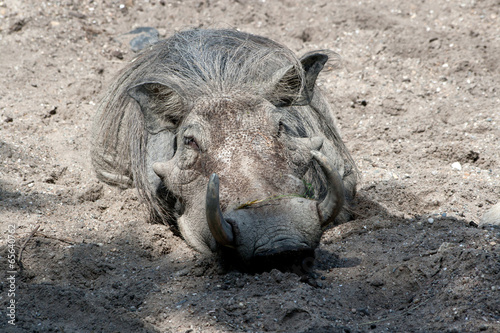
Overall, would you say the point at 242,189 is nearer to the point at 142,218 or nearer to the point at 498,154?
the point at 142,218

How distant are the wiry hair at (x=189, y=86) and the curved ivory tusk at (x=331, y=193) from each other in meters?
0.91

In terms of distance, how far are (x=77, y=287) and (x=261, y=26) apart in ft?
14.9

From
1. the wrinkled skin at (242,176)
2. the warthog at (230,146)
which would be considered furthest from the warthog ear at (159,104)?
the wrinkled skin at (242,176)

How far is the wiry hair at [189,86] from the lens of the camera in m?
3.74

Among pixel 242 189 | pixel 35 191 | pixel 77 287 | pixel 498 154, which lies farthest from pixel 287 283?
pixel 498 154

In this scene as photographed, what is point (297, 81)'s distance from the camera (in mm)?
3824

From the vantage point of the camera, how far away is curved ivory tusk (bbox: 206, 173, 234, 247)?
106 inches

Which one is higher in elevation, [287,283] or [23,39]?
[23,39]

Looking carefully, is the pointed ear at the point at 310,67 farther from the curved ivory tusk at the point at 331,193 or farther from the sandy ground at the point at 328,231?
the curved ivory tusk at the point at 331,193

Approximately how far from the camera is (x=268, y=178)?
122 inches

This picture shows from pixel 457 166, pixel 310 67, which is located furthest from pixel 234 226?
pixel 457 166

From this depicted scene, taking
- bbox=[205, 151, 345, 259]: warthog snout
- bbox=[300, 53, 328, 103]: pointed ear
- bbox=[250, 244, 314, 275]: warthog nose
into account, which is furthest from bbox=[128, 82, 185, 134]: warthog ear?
bbox=[250, 244, 314, 275]: warthog nose

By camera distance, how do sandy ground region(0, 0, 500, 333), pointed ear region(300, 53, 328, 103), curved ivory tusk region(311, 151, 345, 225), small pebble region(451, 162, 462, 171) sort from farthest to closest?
small pebble region(451, 162, 462, 171) → pointed ear region(300, 53, 328, 103) → curved ivory tusk region(311, 151, 345, 225) → sandy ground region(0, 0, 500, 333)

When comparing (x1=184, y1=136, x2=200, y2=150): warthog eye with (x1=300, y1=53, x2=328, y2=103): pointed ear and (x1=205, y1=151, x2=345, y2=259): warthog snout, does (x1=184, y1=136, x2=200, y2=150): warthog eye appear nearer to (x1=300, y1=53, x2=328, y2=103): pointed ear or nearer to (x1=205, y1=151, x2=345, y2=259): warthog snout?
(x1=205, y1=151, x2=345, y2=259): warthog snout
